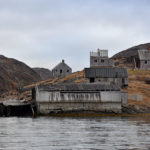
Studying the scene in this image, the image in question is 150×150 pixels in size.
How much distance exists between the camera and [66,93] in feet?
275

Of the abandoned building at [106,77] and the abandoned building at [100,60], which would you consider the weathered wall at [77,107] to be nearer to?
the abandoned building at [106,77]

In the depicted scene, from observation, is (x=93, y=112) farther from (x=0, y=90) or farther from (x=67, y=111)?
(x=0, y=90)

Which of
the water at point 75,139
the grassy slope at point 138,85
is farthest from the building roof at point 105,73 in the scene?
the water at point 75,139

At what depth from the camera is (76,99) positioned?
8362cm

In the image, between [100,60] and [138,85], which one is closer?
[138,85]

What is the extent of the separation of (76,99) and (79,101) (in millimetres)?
653

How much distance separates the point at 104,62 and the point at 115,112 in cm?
4537

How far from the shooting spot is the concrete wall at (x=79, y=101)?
8288 centimetres

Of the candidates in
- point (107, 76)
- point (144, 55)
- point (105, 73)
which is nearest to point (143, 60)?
point (144, 55)

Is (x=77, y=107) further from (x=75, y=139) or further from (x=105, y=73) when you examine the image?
(x=75, y=139)

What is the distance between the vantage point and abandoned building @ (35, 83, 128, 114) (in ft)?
272

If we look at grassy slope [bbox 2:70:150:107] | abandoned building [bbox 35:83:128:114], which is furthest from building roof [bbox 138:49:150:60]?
abandoned building [bbox 35:83:128:114]

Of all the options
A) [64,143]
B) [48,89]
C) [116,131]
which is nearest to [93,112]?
[48,89]

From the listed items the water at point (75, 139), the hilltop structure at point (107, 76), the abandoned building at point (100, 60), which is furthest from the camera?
the abandoned building at point (100, 60)
